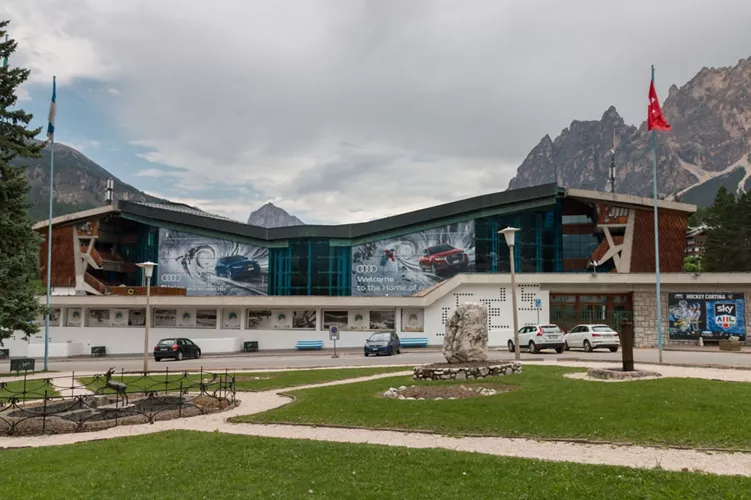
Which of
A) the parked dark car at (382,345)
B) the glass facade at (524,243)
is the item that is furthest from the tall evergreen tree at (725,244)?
the parked dark car at (382,345)

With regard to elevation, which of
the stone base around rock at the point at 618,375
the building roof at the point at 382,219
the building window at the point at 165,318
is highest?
the building roof at the point at 382,219

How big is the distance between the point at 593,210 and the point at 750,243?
87.1 ft

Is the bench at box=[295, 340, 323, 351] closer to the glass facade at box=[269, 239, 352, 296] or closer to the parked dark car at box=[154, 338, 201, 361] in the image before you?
the parked dark car at box=[154, 338, 201, 361]

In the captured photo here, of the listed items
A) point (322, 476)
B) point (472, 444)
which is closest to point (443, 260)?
point (472, 444)

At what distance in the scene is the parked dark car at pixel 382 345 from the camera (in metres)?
34.2

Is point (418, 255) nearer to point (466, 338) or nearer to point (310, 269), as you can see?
point (310, 269)

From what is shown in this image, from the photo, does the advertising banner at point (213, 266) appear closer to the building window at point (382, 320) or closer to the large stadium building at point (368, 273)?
the large stadium building at point (368, 273)

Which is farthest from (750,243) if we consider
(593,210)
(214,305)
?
(214,305)

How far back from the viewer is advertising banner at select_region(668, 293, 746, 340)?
37.3 metres

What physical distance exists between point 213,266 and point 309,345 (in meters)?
14.5

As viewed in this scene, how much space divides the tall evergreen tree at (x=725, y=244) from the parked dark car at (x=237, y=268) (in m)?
50.3

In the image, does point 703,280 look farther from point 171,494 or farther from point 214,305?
point 171,494

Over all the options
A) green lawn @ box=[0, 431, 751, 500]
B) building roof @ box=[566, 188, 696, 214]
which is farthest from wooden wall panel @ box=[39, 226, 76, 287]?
green lawn @ box=[0, 431, 751, 500]

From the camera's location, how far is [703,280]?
124ft
